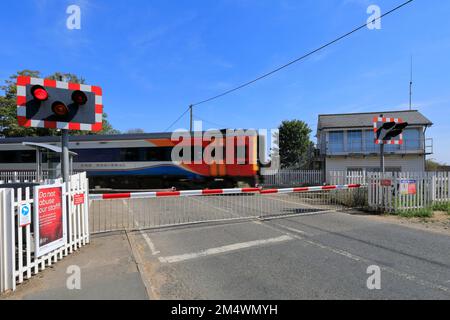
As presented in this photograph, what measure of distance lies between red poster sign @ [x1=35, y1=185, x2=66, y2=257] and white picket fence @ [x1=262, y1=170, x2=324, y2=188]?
21.7 m

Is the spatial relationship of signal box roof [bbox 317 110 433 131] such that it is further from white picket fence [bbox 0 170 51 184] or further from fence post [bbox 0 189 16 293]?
fence post [bbox 0 189 16 293]

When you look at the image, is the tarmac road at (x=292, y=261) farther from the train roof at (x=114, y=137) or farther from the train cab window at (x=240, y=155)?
the train roof at (x=114, y=137)

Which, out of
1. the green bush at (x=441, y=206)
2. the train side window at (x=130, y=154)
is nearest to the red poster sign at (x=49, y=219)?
the green bush at (x=441, y=206)

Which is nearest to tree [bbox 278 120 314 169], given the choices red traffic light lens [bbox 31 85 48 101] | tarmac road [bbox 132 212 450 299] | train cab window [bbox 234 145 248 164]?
train cab window [bbox 234 145 248 164]

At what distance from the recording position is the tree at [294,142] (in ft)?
132

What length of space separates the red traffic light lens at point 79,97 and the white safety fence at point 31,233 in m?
1.45

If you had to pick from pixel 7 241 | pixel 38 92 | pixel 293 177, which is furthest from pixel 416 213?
pixel 293 177

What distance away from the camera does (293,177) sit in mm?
26172

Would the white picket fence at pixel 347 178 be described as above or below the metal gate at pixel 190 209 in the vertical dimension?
above

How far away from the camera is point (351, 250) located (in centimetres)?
541

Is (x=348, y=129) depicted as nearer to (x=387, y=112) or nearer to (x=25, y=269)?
(x=387, y=112)

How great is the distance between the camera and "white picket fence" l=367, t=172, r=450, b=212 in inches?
377

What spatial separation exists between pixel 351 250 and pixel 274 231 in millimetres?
2006
